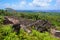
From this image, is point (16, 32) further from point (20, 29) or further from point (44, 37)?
point (44, 37)

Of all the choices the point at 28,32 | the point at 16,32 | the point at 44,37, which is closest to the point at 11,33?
the point at 16,32

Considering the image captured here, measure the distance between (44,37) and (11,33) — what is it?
3591 millimetres

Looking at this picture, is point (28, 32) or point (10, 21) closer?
point (28, 32)

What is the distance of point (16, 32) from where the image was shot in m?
21.0

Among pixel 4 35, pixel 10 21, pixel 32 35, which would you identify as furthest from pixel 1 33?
pixel 10 21

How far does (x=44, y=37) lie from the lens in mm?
21141

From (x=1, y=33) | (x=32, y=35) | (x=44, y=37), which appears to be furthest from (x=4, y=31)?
(x=44, y=37)

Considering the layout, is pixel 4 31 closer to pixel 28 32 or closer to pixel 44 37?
pixel 28 32

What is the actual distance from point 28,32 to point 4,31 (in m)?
2.65

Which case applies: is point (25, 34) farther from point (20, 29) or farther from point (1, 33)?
point (1, 33)

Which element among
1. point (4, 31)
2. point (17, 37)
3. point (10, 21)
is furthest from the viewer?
point (10, 21)

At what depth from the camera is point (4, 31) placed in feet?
70.3

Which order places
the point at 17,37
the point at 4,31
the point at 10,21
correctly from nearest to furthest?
the point at 17,37 < the point at 4,31 < the point at 10,21

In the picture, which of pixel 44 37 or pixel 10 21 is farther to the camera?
pixel 10 21
